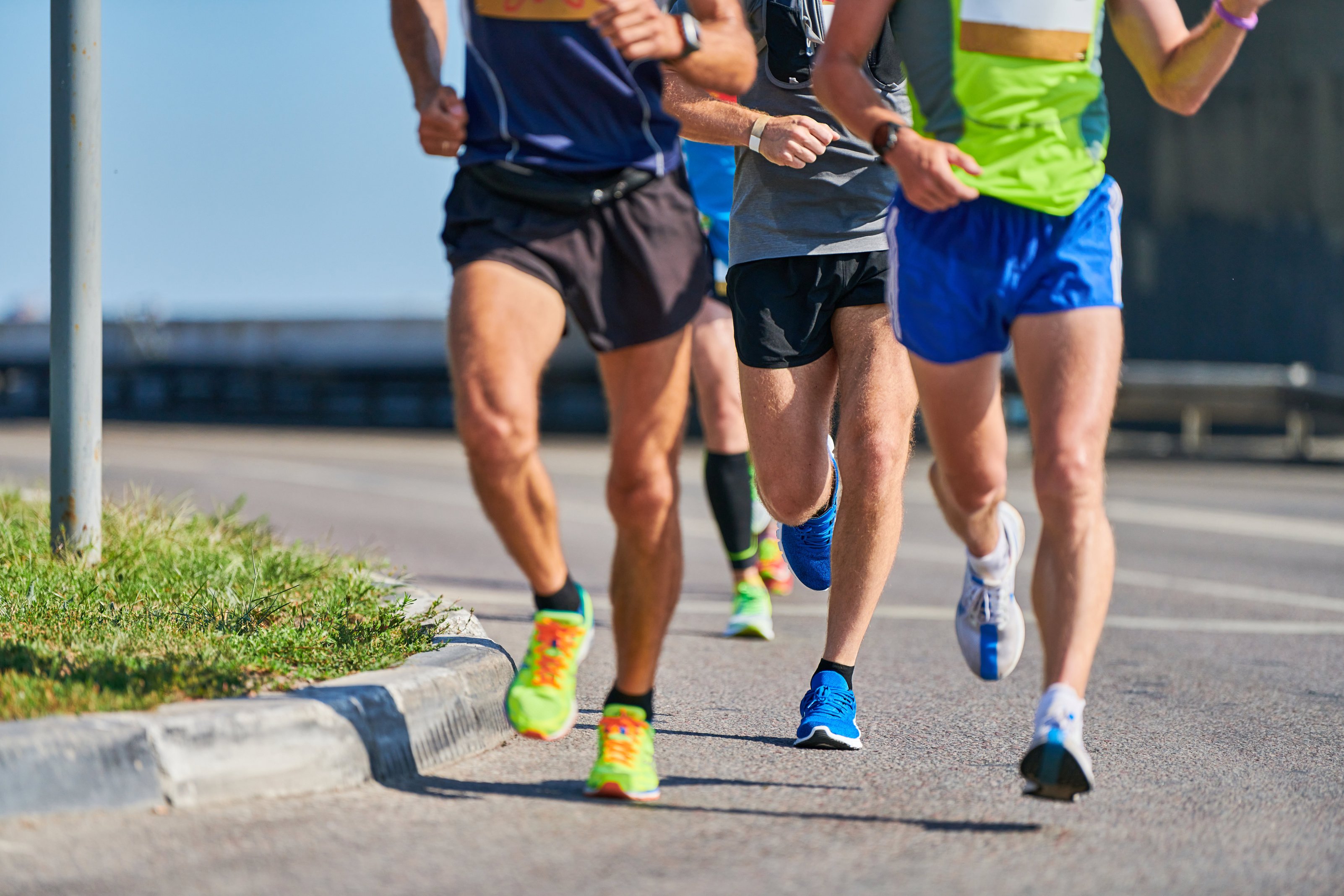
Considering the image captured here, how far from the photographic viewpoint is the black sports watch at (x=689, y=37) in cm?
298

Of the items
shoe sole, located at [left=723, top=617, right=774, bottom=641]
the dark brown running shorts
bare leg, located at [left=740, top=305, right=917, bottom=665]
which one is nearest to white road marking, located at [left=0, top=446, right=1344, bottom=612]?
shoe sole, located at [left=723, top=617, right=774, bottom=641]

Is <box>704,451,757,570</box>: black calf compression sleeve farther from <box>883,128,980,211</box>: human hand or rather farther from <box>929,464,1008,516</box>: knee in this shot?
<box>883,128,980,211</box>: human hand

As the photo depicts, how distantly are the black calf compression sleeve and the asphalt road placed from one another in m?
0.34

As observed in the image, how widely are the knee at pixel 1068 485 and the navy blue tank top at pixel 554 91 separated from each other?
1.06 meters

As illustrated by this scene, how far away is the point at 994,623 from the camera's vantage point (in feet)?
11.3

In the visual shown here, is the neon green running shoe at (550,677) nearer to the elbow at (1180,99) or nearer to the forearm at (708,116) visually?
the forearm at (708,116)

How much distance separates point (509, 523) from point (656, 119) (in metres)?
0.90

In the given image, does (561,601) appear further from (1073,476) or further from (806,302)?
(806,302)

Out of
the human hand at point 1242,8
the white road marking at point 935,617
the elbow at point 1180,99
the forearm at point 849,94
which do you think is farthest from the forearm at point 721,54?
the white road marking at point 935,617

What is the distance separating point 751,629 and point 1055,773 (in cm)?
278

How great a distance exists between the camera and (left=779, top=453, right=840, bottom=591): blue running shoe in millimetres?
4383

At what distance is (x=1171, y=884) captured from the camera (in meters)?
2.60

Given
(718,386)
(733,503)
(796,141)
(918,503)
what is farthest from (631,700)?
(918,503)

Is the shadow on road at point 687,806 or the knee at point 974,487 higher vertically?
the knee at point 974,487
